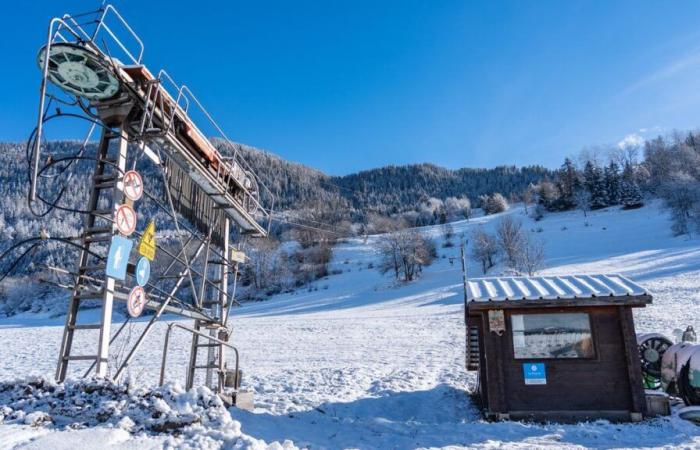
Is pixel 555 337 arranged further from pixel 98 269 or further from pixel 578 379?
pixel 98 269

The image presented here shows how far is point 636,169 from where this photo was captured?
9306 cm

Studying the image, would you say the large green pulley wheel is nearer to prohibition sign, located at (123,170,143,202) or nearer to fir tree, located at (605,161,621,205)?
prohibition sign, located at (123,170,143,202)

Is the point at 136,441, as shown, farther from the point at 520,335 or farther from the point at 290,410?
the point at 520,335

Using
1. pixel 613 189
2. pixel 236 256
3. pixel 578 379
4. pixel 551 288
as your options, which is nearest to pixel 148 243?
pixel 236 256

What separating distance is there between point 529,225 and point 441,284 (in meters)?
37.3

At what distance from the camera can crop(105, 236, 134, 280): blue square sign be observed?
586 centimetres

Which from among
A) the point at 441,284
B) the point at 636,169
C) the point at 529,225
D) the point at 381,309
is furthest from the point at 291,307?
the point at 636,169

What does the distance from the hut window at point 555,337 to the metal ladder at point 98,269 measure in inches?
295

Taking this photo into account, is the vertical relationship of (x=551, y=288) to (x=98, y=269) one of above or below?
below

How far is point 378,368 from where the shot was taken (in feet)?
49.0

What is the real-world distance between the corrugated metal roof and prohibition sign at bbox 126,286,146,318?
20.2 feet

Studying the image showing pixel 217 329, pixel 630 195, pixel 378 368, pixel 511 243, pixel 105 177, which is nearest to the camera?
pixel 105 177

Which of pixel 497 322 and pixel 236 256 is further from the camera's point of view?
pixel 236 256

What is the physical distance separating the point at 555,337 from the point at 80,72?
958 cm
